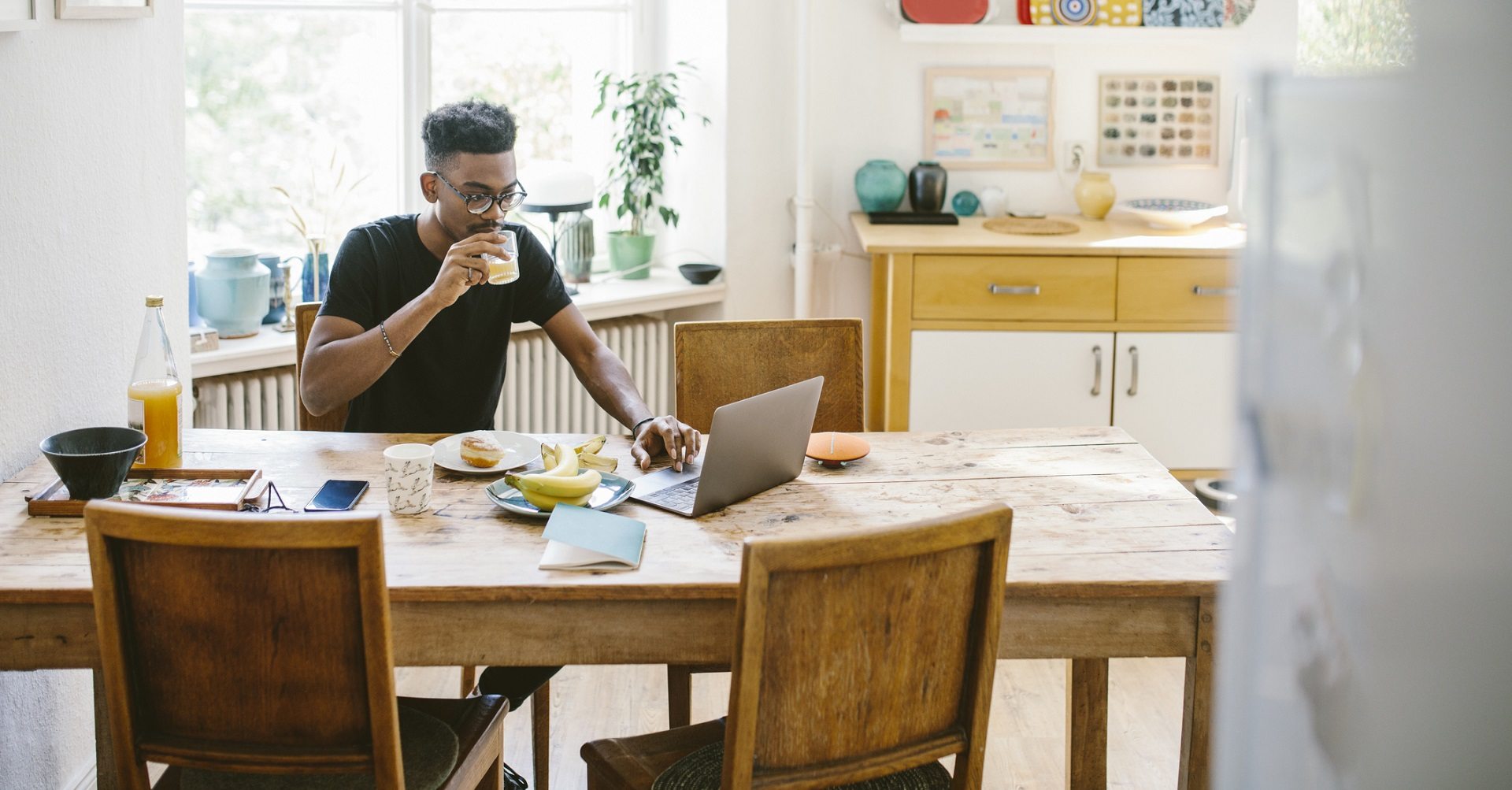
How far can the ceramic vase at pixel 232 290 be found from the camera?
9.95 ft

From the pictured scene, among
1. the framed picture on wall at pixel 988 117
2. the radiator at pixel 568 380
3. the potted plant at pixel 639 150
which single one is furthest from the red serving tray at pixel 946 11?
the radiator at pixel 568 380

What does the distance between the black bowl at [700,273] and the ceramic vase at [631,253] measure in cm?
13

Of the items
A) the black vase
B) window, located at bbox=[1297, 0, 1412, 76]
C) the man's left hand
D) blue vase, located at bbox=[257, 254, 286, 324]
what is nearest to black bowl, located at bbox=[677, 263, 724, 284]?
the black vase

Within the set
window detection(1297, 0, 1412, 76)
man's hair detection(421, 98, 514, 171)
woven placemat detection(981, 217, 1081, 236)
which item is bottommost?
woven placemat detection(981, 217, 1081, 236)

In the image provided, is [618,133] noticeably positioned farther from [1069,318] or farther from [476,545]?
[476,545]

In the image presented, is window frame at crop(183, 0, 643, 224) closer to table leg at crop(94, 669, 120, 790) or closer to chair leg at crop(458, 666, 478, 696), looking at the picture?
chair leg at crop(458, 666, 478, 696)

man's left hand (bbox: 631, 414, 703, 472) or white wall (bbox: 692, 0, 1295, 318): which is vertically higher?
white wall (bbox: 692, 0, 1295, 318)

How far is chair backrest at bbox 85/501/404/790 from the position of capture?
4.27 ft

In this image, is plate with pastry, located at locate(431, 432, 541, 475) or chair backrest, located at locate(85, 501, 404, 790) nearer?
chair backrest, located at locate(85, 501, 404, 790)

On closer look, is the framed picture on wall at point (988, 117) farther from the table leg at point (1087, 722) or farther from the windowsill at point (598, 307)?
the table leg at point (1087, 722)

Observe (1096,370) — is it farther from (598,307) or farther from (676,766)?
(676,766)

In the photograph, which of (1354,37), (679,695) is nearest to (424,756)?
(679,695)

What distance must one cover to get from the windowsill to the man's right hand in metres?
1.07

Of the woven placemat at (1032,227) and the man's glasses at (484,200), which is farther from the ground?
the man's glasses at (484,200)
